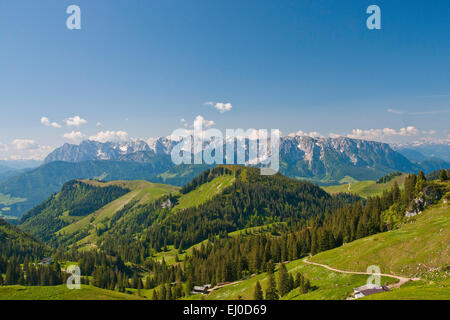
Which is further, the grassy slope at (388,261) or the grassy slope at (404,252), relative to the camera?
the grassy slope at (404,252)

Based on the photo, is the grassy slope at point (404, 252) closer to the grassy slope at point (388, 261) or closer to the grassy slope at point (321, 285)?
the grassy slope at point (388, 261)

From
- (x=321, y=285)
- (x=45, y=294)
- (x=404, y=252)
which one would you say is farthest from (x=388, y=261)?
(x=45, y=294)

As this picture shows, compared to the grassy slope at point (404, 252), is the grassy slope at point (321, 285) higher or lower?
lower

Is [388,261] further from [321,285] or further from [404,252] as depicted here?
[321,285]

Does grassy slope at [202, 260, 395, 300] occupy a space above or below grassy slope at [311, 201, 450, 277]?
below

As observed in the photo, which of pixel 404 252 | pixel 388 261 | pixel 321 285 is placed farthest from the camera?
pixel 404 252

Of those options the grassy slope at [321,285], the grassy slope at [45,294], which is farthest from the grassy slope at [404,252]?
the grassy slope at [45,294]

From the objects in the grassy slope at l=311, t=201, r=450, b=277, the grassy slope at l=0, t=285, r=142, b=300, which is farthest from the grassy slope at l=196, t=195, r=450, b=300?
the grassy slope at l=0, t=285, r=142, b=300

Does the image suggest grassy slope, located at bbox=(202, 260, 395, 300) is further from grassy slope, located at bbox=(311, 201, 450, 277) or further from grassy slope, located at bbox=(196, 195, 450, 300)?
grassy slope, located at bbox=(311, 201, 450, 277)

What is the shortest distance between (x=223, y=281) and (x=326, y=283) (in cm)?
5080

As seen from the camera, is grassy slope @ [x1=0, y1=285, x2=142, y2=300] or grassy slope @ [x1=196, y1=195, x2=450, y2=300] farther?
grassy slope @ [x1=0, y1=285, x2=142, y2=300]

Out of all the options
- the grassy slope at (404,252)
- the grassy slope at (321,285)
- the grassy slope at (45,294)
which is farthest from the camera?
the grassy slope at (404,252)

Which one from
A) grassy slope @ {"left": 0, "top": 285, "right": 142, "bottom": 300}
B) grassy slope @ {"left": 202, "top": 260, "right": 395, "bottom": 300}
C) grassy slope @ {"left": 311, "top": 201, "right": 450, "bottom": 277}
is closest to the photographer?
grassy slope @ {"left": 202, "top": 260, "right": 395, "bottom": 300}
